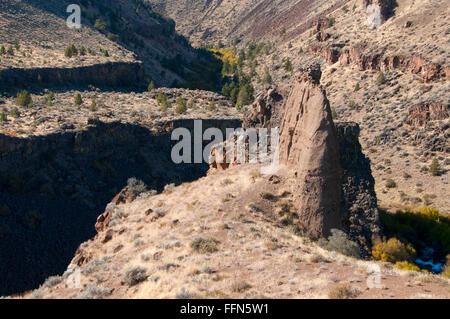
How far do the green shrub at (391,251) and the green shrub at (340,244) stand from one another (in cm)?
134

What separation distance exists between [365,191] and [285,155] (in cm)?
398

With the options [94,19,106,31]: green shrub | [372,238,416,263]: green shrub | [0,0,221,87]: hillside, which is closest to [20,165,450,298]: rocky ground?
[372,238,416,263]: green shrub

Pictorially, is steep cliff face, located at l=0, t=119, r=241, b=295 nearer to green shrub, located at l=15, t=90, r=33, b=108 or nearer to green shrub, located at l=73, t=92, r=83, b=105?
green shrub, located at l=73, t=92, r=83, b=105

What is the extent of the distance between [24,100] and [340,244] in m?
41.2

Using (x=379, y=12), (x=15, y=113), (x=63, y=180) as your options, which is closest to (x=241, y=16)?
(x=379, y=12)

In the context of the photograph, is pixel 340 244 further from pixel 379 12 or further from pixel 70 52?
pixel 379 12

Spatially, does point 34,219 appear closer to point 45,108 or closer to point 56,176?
point 56,176

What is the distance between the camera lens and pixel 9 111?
4288cm

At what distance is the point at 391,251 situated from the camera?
17094 mm

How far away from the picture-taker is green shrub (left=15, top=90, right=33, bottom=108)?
45031mm

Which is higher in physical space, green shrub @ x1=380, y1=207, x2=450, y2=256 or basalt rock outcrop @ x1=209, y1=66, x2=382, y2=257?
basalt rock outcrop @ x1=209, y1=66, x2=382, y2=257

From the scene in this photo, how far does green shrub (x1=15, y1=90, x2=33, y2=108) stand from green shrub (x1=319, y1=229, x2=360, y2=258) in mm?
39522

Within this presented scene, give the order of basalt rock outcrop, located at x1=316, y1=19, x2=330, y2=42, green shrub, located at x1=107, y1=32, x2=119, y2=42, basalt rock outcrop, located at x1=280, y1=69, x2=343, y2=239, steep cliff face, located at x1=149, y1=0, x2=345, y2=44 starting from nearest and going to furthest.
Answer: basalt rock outcrop, located at x1=280, y1=69, x2=343, y2=239 → basalt rock outcrop, located at x1=316, y1=19, x2=330, y2=42 → green shrub, located at x1=107, y1=32, x2=119, y2=42 → steep cliff face, located at x1=149, y1=0, x2=345, y2=44
